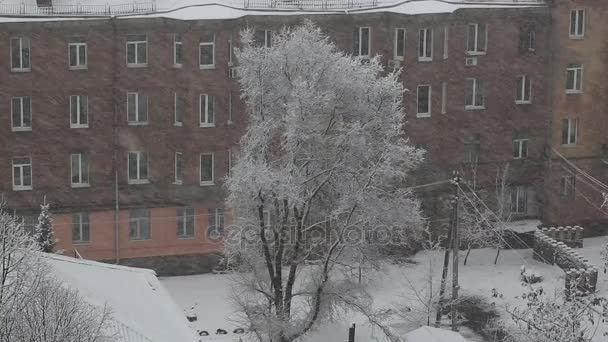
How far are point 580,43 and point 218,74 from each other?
665 inches

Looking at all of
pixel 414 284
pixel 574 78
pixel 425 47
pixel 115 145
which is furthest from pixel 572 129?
pixel 115 145

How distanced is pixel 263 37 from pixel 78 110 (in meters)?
8.54

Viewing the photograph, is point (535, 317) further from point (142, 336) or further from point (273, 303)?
point (142, 336)

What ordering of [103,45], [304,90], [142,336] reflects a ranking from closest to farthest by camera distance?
[142,336]
[304,90]
[103,45]

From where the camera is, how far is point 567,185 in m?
51.5

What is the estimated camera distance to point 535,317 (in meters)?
34.7

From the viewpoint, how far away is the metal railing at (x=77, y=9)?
45.4 metres

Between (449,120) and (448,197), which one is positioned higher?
(449,120)

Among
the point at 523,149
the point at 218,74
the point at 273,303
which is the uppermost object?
the point at 218,74

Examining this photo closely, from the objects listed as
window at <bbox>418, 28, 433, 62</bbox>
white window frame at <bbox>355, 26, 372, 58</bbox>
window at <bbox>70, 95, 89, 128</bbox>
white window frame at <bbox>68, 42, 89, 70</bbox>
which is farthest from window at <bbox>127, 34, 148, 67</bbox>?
window at <bbox>418, 28, 433, 62</bbox>

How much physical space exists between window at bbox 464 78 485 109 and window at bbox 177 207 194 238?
13.5 m

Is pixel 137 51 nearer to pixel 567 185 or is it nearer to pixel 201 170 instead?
pixel 201 170

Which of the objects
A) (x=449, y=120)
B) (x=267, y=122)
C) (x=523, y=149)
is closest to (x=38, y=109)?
(x=267, y=122)

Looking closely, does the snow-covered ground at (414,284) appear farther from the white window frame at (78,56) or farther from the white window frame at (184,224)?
the white window frame at (78,56)
